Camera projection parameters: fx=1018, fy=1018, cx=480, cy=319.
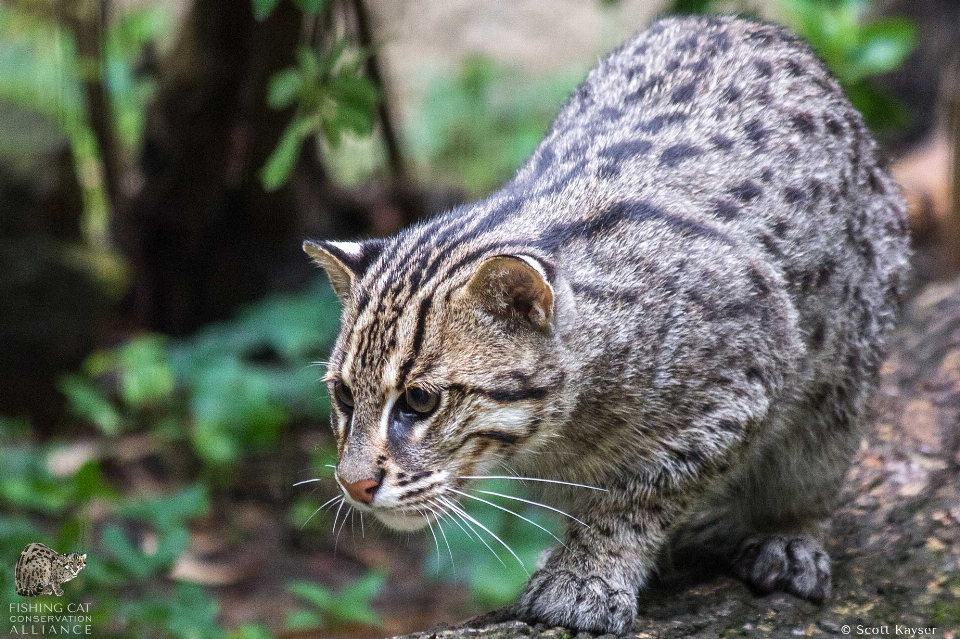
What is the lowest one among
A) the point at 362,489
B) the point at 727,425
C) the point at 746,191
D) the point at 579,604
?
the point at 579,604

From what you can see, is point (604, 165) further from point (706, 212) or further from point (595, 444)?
point (595, 444)

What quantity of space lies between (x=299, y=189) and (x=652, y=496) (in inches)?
258

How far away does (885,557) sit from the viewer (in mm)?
4879

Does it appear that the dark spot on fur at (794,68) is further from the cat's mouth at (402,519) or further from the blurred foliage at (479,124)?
the blurred foliage at (479,124)

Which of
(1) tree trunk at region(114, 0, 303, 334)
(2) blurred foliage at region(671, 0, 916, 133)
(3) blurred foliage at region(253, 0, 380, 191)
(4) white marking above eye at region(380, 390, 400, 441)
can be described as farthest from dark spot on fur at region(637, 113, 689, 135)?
(2) blurred foliage at region(671, 0, 916, 133)

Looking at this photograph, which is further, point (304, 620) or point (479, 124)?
point (479, 124)

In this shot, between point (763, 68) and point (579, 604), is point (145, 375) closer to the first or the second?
point (579, 604)

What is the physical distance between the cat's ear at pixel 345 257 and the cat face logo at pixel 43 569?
5.64ft

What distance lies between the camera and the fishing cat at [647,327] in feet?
13.3

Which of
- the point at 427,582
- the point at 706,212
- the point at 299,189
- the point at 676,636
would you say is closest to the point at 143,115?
the point at 299,189

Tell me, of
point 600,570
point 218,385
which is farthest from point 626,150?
point 218,385

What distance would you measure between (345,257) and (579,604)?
178 cm

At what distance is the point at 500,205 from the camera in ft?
15.1

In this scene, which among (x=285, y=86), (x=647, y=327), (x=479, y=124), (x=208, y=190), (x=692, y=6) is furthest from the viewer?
(x=479, y=124)
